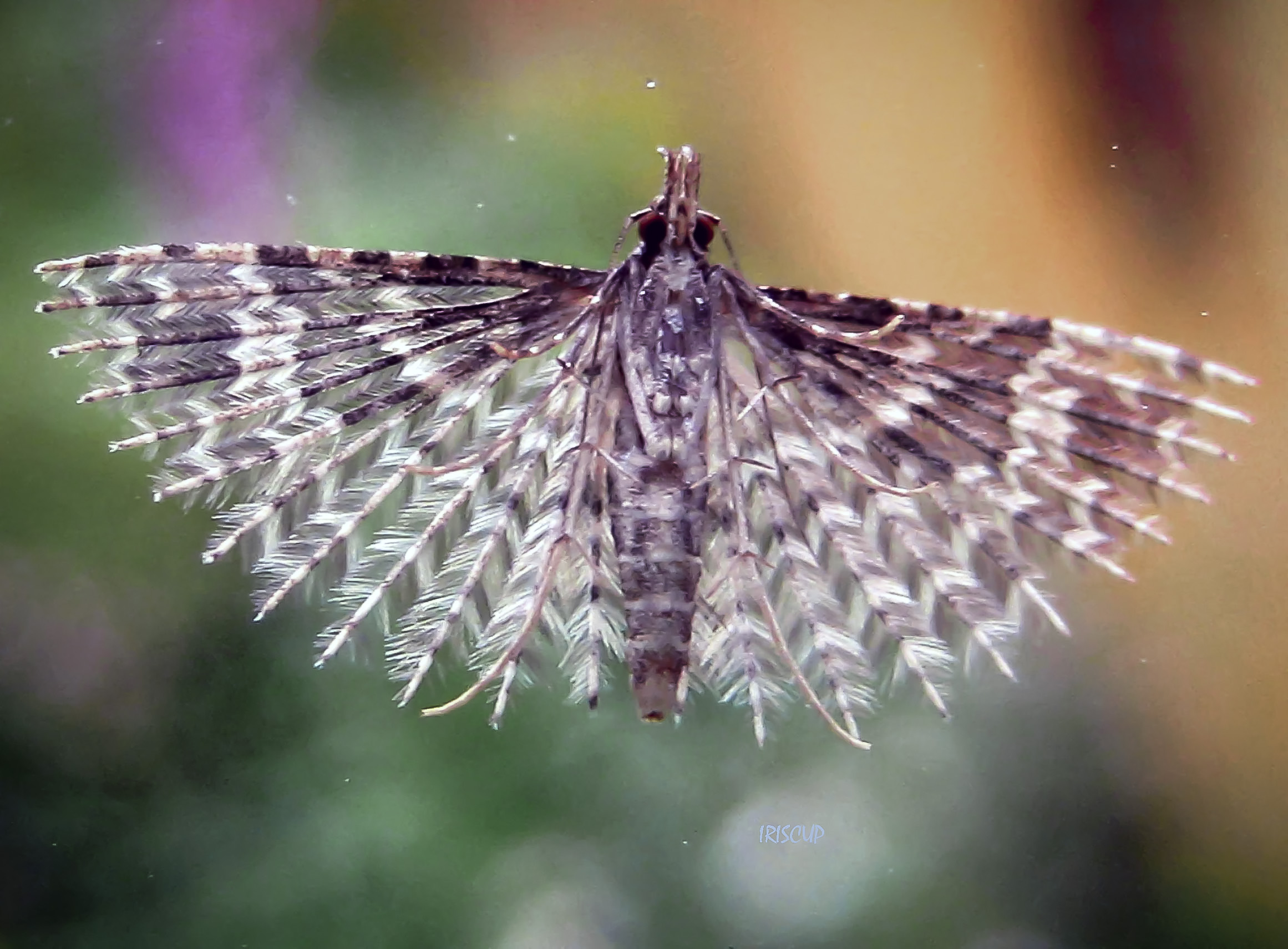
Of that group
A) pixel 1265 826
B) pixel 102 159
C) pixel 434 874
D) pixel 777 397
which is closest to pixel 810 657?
pixel 777 397

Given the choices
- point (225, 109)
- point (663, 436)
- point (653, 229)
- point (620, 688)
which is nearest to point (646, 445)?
point (663, 436)

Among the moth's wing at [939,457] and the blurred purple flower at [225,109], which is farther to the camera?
the blurred purple flower at [225,109]

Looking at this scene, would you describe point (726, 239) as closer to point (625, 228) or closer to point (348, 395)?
point (625, 228)

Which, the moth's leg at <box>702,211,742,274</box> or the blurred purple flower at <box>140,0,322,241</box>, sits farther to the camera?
the blurred purple flower at <box>140,0,322,241</box>

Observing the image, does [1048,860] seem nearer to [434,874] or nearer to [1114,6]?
[434,874]

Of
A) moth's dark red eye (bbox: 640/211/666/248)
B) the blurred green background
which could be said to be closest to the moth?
moth's dark red eye (bbox: 640/211/666/248)

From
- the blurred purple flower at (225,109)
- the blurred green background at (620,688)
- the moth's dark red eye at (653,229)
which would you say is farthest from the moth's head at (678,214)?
the blurred purple flower at (225,109)

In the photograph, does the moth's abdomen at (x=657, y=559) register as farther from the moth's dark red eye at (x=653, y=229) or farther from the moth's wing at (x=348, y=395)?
the moth's dark red eye at (x=653, y=229)

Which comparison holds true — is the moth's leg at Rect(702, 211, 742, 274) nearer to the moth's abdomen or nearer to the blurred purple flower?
the moth's abdomen
